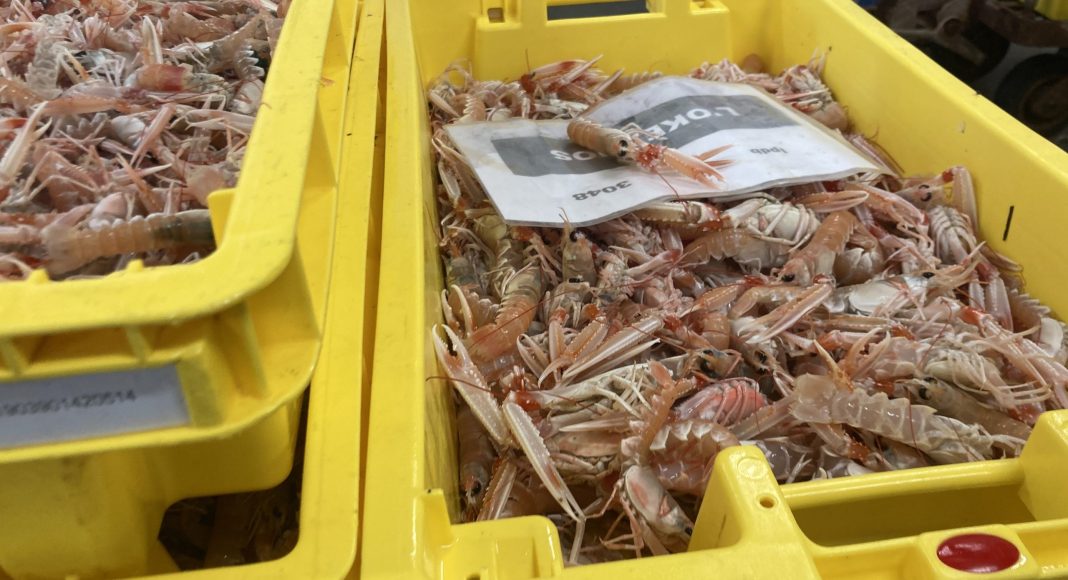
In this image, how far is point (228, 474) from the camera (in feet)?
1.94

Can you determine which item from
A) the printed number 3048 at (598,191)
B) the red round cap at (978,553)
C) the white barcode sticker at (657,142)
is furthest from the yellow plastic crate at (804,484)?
the printed number 3048 at (598,191)

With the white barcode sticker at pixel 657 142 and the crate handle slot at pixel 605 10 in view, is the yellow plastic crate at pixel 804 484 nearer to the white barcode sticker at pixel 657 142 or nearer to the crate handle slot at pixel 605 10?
the white barcode sticker at pixel 657 142

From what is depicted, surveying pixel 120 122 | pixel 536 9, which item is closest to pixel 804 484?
pixel 120 122

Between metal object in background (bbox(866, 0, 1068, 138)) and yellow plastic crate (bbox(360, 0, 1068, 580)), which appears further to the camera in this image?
metal object in background (bbox(866, 0, 1068, 138))

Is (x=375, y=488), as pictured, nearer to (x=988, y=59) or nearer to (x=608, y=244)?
(x=608, y=244)

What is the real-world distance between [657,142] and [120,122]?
943 mm

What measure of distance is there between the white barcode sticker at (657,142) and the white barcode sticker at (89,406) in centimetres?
84

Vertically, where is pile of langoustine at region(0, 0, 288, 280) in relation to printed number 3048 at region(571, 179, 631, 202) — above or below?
above

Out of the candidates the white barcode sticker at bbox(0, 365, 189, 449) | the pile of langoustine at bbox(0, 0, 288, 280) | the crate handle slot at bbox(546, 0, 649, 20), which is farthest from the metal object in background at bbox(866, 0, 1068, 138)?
the white barcode sticker at bbox(0, 365, 189, 449)

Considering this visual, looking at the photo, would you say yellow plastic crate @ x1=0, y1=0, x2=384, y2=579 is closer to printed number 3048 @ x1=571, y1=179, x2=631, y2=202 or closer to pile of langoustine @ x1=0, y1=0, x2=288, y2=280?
pile of langoustine @ x1=0, y1=0, x2=288, y2=280

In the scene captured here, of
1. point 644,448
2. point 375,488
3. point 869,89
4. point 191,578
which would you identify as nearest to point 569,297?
point 644,448

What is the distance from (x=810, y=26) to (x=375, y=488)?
5.56 feet

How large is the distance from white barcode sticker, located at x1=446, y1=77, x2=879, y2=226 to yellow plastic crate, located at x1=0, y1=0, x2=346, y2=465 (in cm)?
77

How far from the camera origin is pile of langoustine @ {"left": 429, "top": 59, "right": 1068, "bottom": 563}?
918mm
